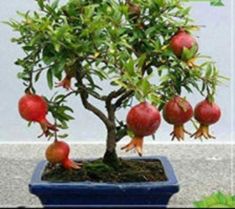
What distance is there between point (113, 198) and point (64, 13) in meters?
→ 0.33

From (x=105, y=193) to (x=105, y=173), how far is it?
0.09 metres

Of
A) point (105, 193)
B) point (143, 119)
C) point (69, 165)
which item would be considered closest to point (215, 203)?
point (143, 119)

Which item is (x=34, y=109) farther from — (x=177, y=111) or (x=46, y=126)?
(x=177, y=111)

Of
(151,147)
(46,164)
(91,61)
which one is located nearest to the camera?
(91,61)

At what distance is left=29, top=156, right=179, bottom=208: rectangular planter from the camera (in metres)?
1.03

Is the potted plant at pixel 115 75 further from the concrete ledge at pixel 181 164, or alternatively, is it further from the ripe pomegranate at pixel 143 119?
the concrete ledge at pixel 181 164

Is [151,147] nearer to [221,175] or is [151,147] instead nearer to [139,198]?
[221,175]

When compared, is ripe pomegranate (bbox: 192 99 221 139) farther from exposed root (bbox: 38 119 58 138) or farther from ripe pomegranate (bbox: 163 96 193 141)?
exposed root (bbox: 38 119 58 138)

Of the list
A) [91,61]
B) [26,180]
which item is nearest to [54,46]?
[91,61]

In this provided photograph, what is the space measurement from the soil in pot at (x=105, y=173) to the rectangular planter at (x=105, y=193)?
4 cm

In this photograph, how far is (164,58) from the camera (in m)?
1.09

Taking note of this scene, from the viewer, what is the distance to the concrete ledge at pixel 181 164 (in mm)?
1554

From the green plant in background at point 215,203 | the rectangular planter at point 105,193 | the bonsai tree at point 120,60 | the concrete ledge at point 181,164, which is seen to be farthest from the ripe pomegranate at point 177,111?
the concrete ledge at point 181,164

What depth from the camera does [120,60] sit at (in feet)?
3.34
